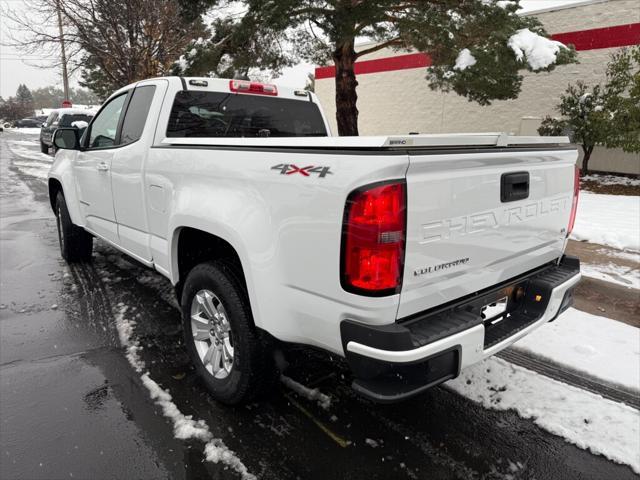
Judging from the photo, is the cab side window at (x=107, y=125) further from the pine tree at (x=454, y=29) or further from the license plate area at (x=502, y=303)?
the pine tree at (x=454, y=29)

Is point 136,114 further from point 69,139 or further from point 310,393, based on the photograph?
point 310,393

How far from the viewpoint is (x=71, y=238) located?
5.35m

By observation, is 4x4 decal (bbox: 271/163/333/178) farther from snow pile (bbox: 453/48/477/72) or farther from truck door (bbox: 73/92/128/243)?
snow pile (bbox: 453/48/477/72)

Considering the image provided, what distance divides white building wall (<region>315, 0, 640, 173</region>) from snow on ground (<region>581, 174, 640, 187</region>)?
1.74 feet

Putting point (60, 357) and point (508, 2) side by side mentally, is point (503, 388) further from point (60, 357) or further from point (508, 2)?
point (508, 2)

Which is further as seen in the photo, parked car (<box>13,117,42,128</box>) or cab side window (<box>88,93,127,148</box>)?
parked car (<box>13,117,42,128</box>)

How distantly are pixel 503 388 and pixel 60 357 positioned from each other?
3.15m

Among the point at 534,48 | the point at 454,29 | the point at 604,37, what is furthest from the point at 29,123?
the point at 534,48

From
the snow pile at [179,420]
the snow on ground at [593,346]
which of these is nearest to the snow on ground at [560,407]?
the snow on ground at [593,346]

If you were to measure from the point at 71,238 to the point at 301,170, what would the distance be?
438cm

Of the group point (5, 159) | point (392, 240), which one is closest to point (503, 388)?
point (392, 240)

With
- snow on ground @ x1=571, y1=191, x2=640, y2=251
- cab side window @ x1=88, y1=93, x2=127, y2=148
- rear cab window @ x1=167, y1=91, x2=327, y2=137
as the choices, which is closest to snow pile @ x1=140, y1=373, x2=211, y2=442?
rear cab window @ x1=167, y1=91, x2=327, y2=137

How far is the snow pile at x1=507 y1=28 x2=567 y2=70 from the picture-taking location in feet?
31.0

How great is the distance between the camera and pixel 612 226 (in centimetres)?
771
